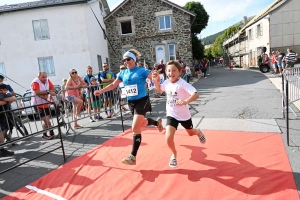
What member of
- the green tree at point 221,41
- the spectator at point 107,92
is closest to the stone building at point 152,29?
the spectator at point 107,92

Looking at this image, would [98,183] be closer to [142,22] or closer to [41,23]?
[41,23]

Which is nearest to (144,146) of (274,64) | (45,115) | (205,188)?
(205,188)

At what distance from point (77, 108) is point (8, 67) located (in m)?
14.8

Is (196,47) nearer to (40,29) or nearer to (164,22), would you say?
(164,22)

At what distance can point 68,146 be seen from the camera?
554 centimetres

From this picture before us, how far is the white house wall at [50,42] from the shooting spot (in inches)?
692

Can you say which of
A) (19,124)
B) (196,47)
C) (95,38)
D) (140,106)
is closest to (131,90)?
(140,106)

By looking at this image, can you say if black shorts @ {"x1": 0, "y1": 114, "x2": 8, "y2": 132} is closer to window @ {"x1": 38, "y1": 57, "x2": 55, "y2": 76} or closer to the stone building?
window @ {"x1": 38, "y1": 57, "x2": 55, "y2": 76}

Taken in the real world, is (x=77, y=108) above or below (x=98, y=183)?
above

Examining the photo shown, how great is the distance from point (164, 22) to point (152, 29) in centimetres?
130

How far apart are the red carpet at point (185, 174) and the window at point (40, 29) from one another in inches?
637

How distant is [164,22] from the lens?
21422 millimetres

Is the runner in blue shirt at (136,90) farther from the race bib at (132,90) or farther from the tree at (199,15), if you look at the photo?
the tree at (199,15)

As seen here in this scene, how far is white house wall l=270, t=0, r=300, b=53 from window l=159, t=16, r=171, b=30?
10738 mm
